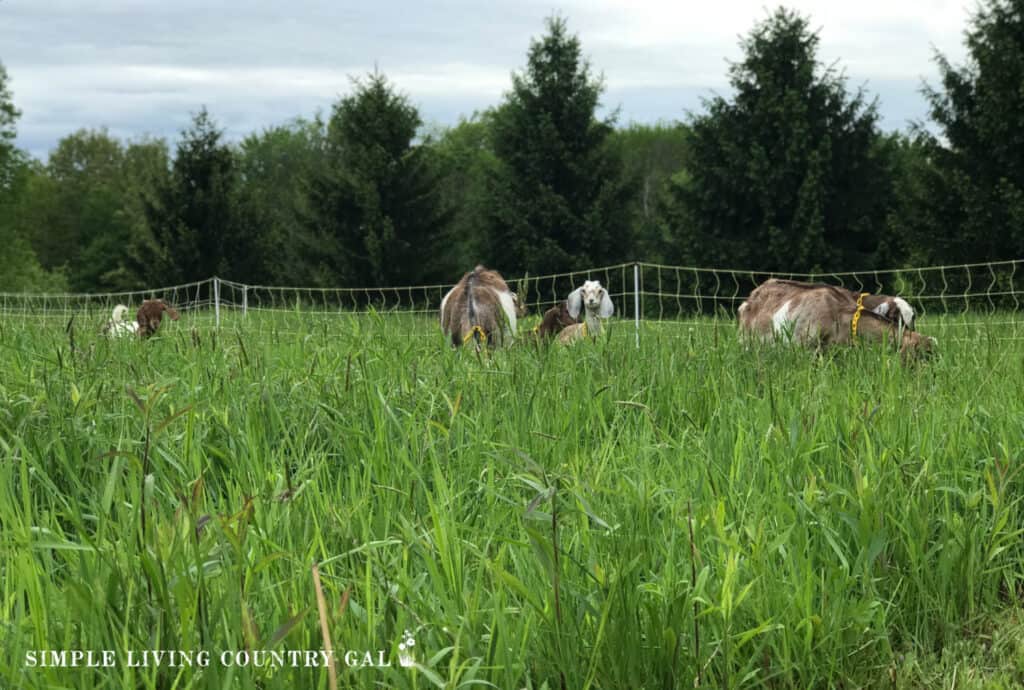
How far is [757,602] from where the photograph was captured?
110 inches

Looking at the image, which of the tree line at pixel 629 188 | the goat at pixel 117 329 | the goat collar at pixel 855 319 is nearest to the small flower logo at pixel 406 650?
the goat at pixel 117 329

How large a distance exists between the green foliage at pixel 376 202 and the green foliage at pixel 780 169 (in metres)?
7.71

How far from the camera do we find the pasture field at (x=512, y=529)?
228cm

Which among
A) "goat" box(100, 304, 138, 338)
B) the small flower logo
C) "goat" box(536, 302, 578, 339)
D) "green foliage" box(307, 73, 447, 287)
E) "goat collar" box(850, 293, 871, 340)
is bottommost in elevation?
the small flower logo

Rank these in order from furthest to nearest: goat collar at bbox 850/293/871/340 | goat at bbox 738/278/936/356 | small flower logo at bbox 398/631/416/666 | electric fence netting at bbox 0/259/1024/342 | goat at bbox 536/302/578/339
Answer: goat at bbox 536/302/578/339 → electric fence netting at bbox 0/259/1024/342 → goat collar at bbox 850/293/871/340 → goat at bbox 738/278/936/356 → small flower logo at bbox 398/631/416/666

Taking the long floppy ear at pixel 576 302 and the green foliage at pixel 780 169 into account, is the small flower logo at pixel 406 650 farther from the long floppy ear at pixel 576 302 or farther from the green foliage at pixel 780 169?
the green foliage at pixel 780 169

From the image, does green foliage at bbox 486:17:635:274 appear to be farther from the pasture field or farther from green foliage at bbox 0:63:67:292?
green foliage at bbox 0:63:67:292

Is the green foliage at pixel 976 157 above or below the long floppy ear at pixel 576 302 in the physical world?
above

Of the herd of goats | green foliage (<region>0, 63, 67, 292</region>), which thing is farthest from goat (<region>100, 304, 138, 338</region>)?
green foliage (<region>0, 63, 67, 292</region>)

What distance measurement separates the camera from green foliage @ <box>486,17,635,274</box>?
28.7m

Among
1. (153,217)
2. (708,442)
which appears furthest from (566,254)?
(708,442)

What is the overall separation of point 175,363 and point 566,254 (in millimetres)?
22895

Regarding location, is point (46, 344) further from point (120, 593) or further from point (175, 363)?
point (120, 593)

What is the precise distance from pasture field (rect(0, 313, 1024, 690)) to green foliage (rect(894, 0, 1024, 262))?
20.1 m
